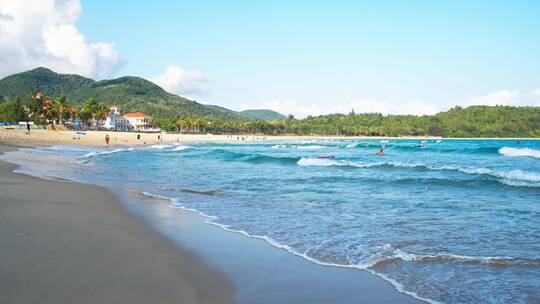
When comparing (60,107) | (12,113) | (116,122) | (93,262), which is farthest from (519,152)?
(116,122)

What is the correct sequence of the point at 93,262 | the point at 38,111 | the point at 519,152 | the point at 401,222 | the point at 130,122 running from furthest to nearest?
1. the point at 130,122
2. the point at 38,111
3. the point at 519,152
4. the point at 401,222
5. the point at 93,262

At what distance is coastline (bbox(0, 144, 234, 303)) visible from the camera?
471 centimetres

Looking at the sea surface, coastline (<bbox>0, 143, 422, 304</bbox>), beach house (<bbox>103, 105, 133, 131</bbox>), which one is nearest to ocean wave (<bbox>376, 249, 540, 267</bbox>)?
the sea surface

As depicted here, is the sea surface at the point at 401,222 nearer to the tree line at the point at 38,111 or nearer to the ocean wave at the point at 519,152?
the ocean wave at the point at 519,152

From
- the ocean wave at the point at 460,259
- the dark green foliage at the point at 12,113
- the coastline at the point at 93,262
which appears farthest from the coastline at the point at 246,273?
the dark green foliage at the point at 12,113

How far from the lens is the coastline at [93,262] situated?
4.71 m

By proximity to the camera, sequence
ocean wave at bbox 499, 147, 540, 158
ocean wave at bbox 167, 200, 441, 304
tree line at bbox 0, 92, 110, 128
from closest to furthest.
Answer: ocean wave at bbox 167, 200, 441, 304 < ocean wave at bbox 499, 147, 540, 158 < tree line at bbox 0, 92, 110, 128

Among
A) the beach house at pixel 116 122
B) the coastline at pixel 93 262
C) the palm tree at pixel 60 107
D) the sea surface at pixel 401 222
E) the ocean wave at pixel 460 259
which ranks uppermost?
the palm tree at pixel 60 107

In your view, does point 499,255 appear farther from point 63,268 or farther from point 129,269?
point 63,268

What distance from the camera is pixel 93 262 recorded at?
19.4 ft

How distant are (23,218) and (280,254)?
204 inches

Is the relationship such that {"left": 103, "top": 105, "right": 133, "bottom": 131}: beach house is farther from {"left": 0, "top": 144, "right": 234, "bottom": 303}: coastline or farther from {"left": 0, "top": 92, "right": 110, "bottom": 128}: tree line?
{"left": 0, "top": 144, "right": 234, "bottom": 303}: coastline

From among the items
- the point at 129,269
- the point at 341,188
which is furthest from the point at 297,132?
the point at 129,269

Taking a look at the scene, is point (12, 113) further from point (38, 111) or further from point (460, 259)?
point (460, 259)
